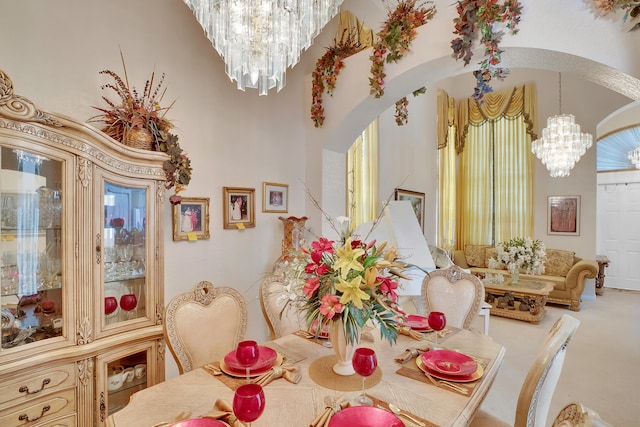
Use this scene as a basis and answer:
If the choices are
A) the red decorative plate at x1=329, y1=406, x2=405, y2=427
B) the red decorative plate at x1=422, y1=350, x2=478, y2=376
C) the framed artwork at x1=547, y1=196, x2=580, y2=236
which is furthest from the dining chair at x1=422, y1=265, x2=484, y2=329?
the framed artwork at x1=547, y1=196, x2=580, y2=236

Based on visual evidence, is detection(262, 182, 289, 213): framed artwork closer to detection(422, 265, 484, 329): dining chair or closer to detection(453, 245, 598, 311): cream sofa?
detection(422, 265, 484, 329): dining chair

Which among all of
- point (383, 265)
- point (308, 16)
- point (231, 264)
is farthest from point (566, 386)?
point (308, 16)

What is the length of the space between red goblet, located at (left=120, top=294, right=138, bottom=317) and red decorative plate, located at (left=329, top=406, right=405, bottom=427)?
160 cm

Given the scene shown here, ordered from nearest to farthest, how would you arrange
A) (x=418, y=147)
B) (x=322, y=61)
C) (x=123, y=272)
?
(x=123, y=272) < (x=322, y=61) < (x=418, y=147)

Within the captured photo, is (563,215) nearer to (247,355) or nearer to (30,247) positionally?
(247,355)

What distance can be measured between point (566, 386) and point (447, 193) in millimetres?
4690

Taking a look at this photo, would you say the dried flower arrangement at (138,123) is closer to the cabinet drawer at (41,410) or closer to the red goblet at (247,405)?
the cabinet drawer at (41,410)

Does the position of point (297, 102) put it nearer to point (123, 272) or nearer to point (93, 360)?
point (123, 272)

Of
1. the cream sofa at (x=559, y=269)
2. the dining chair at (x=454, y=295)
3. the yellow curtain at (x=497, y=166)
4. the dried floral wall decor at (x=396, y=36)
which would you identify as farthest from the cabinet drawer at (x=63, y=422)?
the yellow curtain at (x=497, y=166)

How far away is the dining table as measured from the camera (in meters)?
1.09

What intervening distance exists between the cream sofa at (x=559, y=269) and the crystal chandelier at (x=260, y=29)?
5406mm

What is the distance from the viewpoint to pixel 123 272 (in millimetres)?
1996

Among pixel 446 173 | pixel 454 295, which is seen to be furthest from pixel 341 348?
pixel 446 173

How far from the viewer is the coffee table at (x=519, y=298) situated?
14.8 ft
